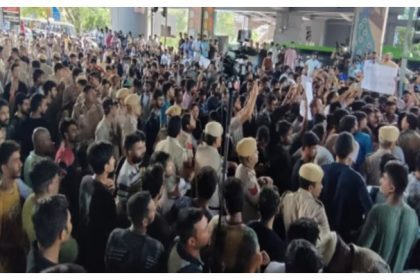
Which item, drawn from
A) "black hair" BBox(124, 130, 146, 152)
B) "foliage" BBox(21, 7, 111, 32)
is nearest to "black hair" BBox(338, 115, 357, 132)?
"black hair" BBox(124, 130, 146, 152)

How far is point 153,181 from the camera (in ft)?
8.18

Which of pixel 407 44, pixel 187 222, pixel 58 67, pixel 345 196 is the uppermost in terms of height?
pixel 407 44

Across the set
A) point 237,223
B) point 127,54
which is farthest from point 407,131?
point 127,54

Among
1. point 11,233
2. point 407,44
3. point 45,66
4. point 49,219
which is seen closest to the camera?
point 49,219

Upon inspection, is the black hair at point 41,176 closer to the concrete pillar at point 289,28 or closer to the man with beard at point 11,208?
the man with beard at point 11,208

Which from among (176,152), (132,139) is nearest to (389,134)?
(176,152)

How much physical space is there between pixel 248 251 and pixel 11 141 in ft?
4.12

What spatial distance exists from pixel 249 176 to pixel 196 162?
10.7 inches

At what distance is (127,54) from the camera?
8.86 ft

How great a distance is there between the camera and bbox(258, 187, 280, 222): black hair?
251 centimetres

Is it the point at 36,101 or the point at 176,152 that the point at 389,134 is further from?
the point at 36,101

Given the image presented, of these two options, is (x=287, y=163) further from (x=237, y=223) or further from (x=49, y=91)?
(x=49, y=91)

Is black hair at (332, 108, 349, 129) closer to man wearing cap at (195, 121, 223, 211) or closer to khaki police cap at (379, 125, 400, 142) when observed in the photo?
khaki police cap at (379, 125, 400, 142)

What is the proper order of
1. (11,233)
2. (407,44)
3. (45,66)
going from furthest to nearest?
(45,66) < (407,44) < (11,233)
